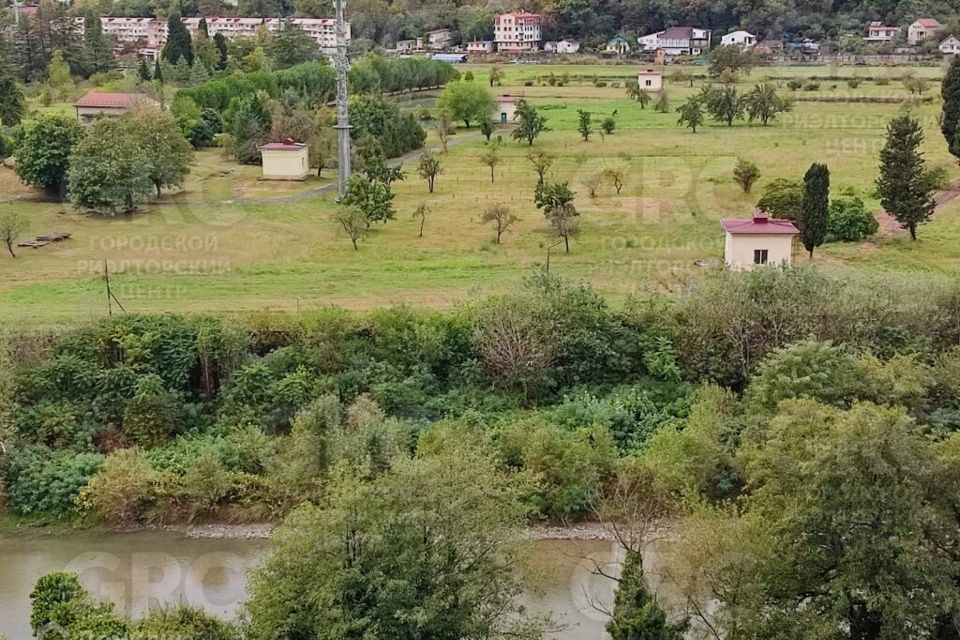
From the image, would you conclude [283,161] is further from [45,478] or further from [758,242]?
[45,478]

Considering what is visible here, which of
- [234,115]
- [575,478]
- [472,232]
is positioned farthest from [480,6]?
[575,478]

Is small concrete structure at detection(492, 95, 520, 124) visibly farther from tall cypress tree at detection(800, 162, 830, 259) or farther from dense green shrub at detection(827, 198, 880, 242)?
tall cypress tree at detection(800, 162, 830, 259)

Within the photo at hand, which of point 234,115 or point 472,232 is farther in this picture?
point 234,115

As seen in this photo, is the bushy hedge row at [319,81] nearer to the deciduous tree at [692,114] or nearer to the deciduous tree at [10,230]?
the deciduous tree at [692,114]

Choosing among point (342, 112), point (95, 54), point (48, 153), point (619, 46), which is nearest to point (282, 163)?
point (342, 112)

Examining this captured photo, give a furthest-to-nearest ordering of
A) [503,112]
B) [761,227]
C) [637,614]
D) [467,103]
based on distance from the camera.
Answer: [503,112] < [467,103] < [761,227] < [637,614]

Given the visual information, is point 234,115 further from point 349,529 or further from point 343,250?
point 349,529

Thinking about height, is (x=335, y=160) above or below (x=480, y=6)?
below
